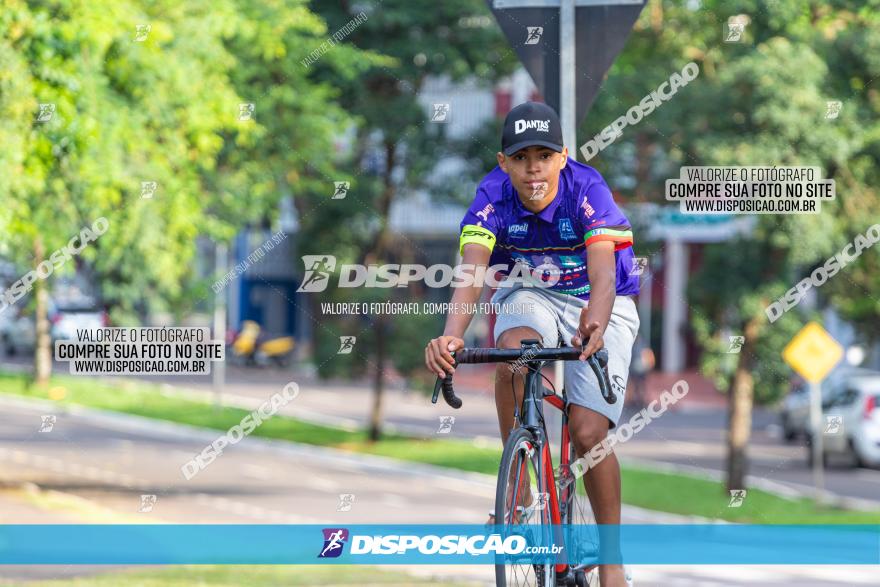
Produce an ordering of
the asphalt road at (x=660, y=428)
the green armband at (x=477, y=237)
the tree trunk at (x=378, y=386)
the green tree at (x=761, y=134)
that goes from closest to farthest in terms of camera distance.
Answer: the green armband at (x=477, y=237)
the green tree at (x=761, y=134)
the asphalt road at (x=660, y=428)
the tree trunk at (x=378, y=386)

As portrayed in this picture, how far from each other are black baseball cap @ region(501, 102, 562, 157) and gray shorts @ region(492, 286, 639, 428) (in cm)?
61

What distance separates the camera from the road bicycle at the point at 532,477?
505 centimetres

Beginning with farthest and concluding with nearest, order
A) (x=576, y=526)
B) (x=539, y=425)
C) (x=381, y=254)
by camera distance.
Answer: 1. (x=381, y=254)
2. (x=576, y=526)
3. (x=539, y=425)

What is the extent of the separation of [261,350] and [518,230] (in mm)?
47496

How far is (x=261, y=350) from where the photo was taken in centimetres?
5259

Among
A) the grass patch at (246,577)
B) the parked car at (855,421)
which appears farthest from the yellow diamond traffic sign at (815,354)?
the grass patch at (246,577)

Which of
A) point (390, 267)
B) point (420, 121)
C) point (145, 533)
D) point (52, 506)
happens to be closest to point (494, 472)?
point (390, 267)

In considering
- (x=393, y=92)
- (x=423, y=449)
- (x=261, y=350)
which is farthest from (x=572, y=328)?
(x=261, y=350)

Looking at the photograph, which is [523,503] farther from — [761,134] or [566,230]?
[761,134]

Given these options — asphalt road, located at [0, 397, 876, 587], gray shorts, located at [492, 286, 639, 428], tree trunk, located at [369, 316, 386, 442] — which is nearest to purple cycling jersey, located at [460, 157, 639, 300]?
gray shorts, located at [492, 286, 639, 428]

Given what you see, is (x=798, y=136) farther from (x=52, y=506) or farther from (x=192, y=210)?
(x=52, y=506)

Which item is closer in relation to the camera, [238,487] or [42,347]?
[238,487]

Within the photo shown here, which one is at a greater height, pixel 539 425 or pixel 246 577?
pixel 539 425

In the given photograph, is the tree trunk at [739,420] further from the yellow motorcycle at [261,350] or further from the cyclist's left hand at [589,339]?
the yellow motorcycle at [261,350]
